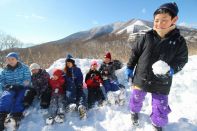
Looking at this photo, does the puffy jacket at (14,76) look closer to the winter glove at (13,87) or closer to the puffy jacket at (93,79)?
the winter glove at (13,87)

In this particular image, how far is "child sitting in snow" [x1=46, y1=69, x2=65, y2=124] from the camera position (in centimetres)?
457

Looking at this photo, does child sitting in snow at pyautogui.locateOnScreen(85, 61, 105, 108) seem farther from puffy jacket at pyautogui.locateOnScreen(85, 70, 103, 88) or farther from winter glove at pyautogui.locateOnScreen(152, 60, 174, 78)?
winter glove at pyautogui.locateOnScreen(152, 60, 174, 78)

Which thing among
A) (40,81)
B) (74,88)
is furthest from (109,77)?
(40,81)

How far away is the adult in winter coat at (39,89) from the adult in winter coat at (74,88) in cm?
44

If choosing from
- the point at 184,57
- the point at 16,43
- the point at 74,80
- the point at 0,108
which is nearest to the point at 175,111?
the point at 184,57

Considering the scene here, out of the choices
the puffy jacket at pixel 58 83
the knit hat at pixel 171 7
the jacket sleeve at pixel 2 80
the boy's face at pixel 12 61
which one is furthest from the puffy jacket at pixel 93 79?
the knit hat at pixel 171 7

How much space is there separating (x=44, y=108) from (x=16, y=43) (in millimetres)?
20210

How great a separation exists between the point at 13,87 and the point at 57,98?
916 millimetres

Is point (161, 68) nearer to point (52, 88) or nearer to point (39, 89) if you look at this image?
point (52, 88)

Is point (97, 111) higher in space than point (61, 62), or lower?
lower

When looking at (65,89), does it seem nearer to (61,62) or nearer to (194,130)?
(61,62)

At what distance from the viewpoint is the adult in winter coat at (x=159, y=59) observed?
3561 millimetres

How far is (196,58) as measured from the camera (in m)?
7.79

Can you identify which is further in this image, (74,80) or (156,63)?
(74,80)
